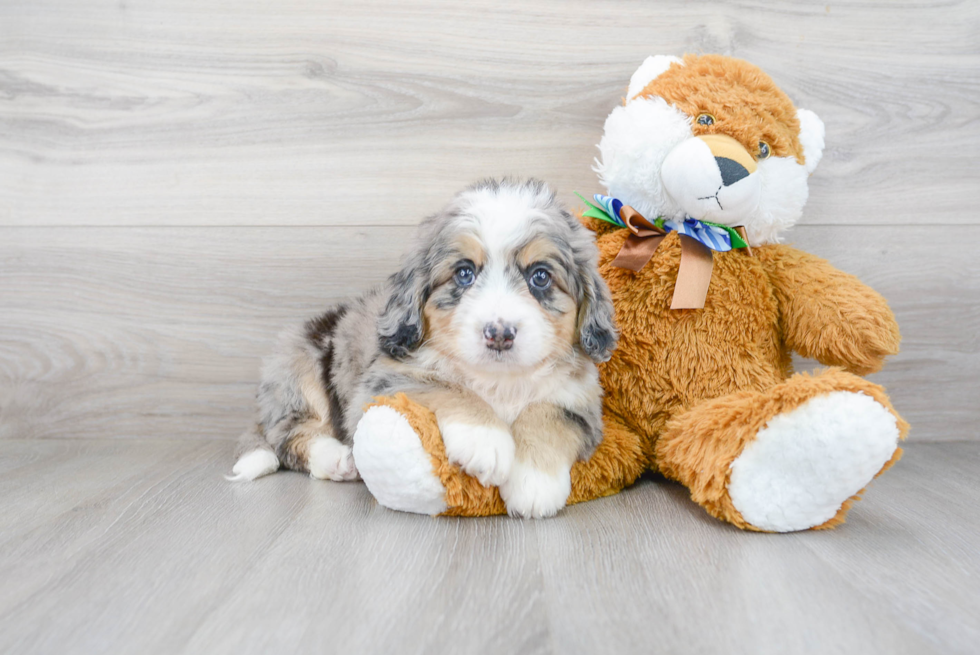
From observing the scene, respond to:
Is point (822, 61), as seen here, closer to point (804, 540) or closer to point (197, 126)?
point (804, 540)

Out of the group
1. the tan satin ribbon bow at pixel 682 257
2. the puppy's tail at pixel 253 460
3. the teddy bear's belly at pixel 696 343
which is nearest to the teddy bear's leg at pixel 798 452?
the teddy bear's belly at pixel 696 343

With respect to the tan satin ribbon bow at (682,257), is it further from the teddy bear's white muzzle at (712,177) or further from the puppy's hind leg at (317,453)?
the puppy's hind leg at (317,453)

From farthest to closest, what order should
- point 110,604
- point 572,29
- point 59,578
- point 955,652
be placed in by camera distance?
point 572,29
point 59,578
point 110,604
point 955,652

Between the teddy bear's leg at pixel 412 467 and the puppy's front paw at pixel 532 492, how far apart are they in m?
0.04

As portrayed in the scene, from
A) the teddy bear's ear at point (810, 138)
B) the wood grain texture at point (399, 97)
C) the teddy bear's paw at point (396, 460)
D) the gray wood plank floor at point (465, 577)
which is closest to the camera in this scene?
the gray wood plank floor at point (465, 577)

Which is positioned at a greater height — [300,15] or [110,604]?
[300,15]

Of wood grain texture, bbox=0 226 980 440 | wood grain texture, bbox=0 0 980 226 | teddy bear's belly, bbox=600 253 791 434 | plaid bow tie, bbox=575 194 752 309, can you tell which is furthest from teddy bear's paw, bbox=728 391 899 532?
wood grain texture, bbox=0 0 980 226

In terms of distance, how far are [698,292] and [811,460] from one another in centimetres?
51

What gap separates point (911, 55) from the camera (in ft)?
7.29

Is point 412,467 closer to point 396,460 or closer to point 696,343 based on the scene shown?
point 396,460

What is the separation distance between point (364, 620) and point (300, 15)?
1.90 meters

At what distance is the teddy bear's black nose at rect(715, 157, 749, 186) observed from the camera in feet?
5.35

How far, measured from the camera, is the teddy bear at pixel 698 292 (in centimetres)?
155

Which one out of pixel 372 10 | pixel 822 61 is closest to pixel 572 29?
pixel 372 10
